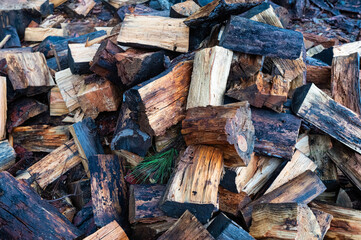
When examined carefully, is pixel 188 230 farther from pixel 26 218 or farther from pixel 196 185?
pixel 26 218

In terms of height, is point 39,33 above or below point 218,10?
below

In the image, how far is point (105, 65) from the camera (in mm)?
2602

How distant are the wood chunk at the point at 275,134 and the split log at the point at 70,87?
1780 mm

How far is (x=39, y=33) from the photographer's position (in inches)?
177

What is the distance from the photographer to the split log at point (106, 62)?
→ 2.57 meters

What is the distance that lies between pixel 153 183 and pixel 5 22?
12.5ft

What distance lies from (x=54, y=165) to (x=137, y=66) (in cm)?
117

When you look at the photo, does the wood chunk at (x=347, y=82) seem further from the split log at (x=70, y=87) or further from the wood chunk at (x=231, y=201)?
the split log at (x=70, y=87)

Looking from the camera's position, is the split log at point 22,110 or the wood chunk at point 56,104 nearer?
the split log at point 22,110

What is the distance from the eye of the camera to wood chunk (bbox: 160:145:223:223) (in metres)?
1.80

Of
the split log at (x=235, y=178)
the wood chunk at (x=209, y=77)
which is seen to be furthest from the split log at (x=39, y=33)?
the split log at (x=235, y=178)

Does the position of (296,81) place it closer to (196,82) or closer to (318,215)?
(196,82)

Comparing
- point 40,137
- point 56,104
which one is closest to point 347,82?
point 56,104

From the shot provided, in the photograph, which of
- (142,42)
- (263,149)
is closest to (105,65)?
(142,42)
